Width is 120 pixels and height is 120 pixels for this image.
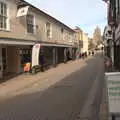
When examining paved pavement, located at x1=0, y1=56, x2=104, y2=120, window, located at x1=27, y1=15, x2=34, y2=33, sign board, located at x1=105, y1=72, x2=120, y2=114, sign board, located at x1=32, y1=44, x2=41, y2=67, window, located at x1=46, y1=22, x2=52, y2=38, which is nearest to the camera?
sign board, located at x1=105, y1=72, x2=120, y2=114

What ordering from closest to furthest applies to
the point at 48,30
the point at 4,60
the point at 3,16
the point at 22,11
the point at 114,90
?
the point at 114,90 → the point at 3,16 → the point at 22,11 → the point at 4,60 → the point at 48,30

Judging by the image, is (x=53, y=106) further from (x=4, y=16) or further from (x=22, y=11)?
(x=22, y=11)

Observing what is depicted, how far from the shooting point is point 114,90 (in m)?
8.22

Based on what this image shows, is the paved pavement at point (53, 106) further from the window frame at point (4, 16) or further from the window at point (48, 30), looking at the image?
the window at point (48, 30)

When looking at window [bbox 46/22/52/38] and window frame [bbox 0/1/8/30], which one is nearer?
window frame [bbox 0/1/8/30]

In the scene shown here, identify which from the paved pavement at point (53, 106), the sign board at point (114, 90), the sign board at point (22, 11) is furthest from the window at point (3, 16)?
the sign board at point (114, 90)

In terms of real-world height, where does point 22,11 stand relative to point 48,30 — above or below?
above

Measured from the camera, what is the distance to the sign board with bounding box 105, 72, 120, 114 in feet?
26.8

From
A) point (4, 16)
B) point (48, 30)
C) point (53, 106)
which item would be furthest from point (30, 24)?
point (53, 106)

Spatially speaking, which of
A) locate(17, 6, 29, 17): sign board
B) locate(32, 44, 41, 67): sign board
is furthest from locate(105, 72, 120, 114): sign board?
locate(32, 44, 41, 67): sign board

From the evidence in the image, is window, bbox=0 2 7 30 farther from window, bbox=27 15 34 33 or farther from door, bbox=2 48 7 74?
window, bbox=27 15 34 33

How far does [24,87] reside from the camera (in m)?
17.6

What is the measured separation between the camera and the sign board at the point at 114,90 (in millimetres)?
8180

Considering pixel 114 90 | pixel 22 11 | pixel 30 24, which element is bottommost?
pixel 114 90
